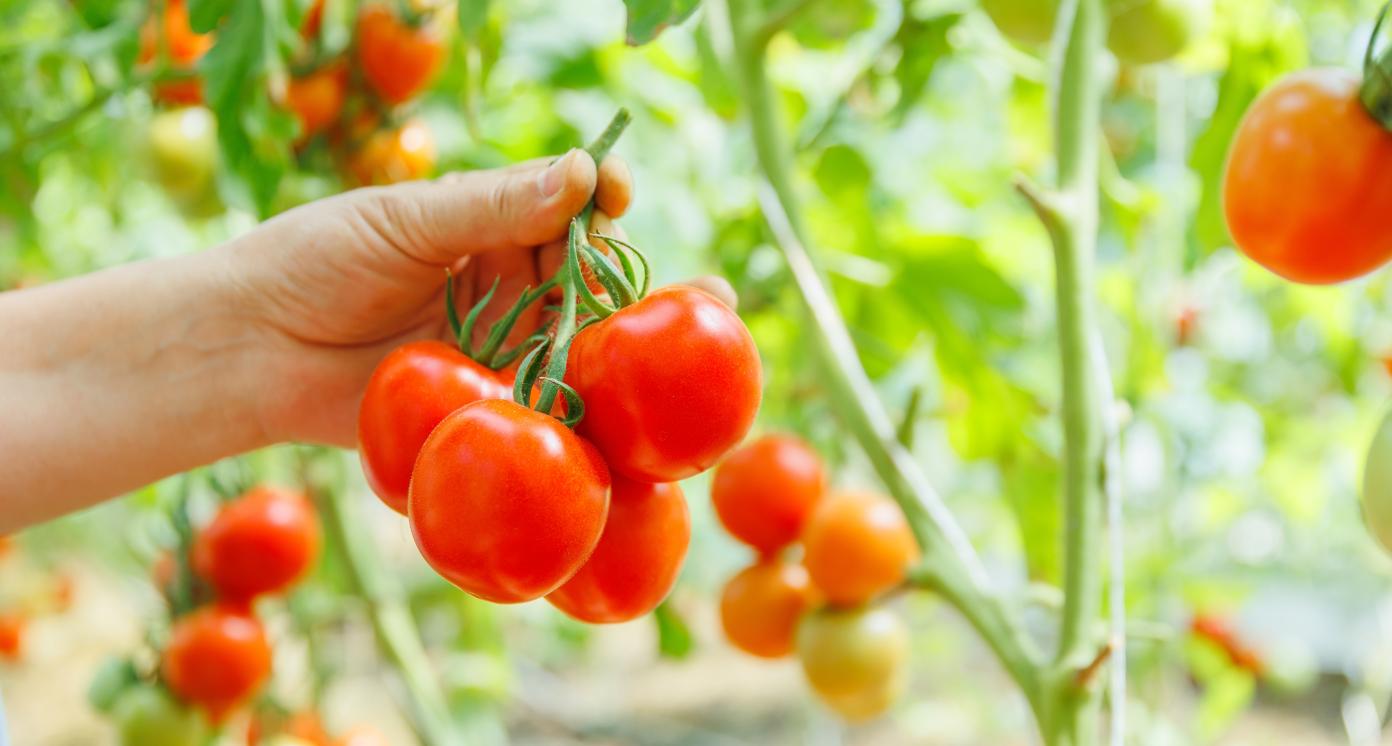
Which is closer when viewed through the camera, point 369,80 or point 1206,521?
point 369,80

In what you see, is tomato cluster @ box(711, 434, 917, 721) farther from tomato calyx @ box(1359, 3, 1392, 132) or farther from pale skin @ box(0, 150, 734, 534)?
tomato calyx @ box(1359, 3, 1392, 132)

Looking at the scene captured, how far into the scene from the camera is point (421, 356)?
509 millimetres

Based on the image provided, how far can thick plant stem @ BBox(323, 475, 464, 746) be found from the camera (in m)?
1.16

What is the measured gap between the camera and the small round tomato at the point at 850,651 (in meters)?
0.92

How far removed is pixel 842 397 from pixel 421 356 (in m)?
0.35

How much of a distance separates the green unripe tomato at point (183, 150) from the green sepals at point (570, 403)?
76 centimetres

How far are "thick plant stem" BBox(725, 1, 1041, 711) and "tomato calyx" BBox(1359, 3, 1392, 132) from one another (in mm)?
344

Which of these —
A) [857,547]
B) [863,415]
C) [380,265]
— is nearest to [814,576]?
[857,547]

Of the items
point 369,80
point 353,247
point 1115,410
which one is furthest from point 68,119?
point 1115,410

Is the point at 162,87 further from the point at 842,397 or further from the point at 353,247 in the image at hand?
the point at 842,397

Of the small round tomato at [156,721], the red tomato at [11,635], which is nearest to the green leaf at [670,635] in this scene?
the small round tomato at [156,721]

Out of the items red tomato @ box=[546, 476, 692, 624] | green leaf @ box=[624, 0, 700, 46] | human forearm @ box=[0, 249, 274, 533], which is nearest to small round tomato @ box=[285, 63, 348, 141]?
human forearm @ box=[0, 249, 274, 533]

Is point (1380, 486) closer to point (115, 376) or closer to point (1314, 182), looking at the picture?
point (1314, 182)

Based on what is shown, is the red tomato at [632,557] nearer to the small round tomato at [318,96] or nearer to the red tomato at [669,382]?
the red tomato at [669,382]
